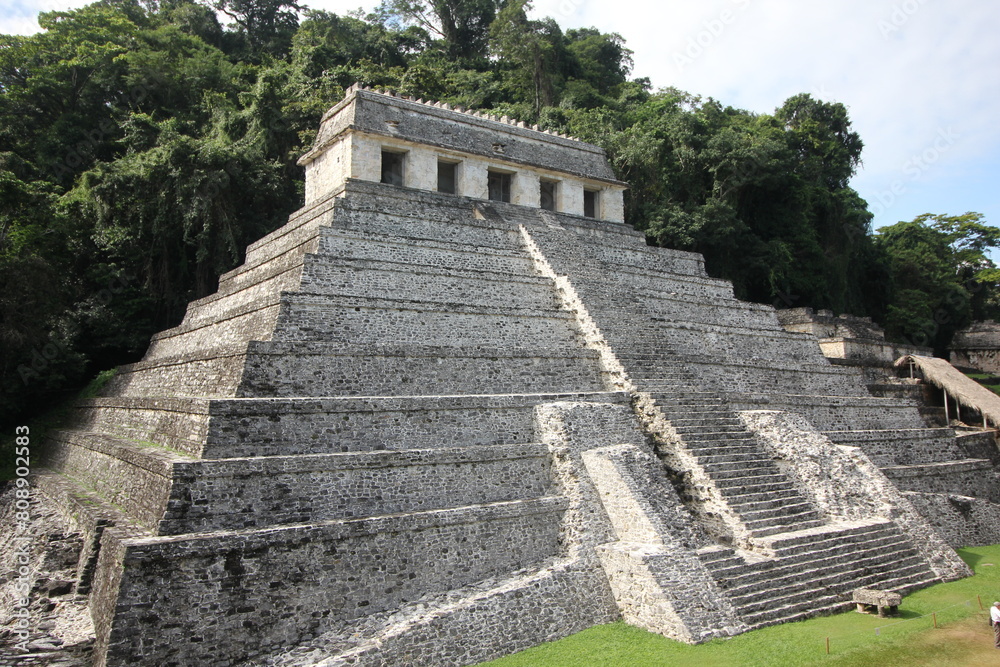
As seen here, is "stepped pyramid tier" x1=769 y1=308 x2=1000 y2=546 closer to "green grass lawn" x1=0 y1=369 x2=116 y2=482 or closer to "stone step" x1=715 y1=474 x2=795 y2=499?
"stone step" x1=715 y1=474 x2=795 y2=499

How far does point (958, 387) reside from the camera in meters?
21.3

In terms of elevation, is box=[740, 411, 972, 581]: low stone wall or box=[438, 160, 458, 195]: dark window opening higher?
box=[438, 160, 458, 195]: dark window opening

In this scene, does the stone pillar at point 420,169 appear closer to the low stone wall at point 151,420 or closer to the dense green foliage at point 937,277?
the low stone wall at point 151,420

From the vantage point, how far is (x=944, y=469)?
16.1m

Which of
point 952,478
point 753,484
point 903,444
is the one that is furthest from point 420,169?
point 952,478

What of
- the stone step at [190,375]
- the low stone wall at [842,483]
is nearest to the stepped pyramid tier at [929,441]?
the low stone wall at [842,483]

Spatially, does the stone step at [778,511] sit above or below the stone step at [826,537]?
above

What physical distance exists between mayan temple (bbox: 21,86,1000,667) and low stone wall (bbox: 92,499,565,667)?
25mm

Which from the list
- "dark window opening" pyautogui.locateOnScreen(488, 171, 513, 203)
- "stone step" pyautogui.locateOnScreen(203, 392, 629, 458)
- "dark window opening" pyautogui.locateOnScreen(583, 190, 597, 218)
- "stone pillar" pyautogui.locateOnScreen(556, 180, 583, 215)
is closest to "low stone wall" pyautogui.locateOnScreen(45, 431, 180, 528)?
"stone step" pyautogui.locateOnScreen(203, 392, 629, 458)

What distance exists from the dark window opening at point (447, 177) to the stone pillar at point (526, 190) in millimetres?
1702

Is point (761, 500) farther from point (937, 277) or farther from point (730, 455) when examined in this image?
point (937, 277)

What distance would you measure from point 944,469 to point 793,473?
20.9 feet

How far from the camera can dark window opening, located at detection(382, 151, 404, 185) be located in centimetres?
1833

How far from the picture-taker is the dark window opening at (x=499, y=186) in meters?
19.8
